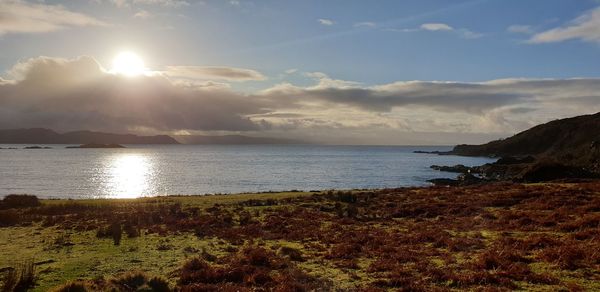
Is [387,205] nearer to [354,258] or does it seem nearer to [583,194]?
[583,194]

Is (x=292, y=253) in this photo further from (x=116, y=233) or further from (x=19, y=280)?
(x=116, y=233)

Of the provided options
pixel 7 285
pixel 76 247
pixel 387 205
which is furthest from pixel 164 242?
pixel 387 205

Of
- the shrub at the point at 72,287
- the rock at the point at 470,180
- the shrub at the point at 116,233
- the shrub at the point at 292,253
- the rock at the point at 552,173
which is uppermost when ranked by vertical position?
the rock at the point at 552,173

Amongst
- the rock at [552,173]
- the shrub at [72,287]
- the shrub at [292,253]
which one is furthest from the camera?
the rock at [552,173]

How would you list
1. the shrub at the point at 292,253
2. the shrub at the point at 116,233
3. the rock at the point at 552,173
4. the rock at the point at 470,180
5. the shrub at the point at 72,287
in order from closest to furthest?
the shrub at the point at 72,287 → the shrub at the point at 292,253 → the shrub at the point at 116,233 → the rock at the point at 552,173 → the rock at the point at 470,180

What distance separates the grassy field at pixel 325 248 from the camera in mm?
15320

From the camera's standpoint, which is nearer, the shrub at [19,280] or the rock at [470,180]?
the shrub at [19,280]

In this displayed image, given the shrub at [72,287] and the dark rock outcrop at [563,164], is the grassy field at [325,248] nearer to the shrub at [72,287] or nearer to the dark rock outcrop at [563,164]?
the shrub at [72,287]

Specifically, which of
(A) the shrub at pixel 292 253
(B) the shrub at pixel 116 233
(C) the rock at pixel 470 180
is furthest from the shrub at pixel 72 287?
(C) the rock at pixel 470 180

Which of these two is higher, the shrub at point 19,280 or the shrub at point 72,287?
the shrub at point 72,287

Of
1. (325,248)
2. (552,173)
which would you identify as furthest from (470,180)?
(325,248)

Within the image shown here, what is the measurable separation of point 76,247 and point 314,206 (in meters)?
22.0

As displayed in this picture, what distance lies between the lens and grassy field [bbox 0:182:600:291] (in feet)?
50.3

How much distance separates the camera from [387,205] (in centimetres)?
3997
